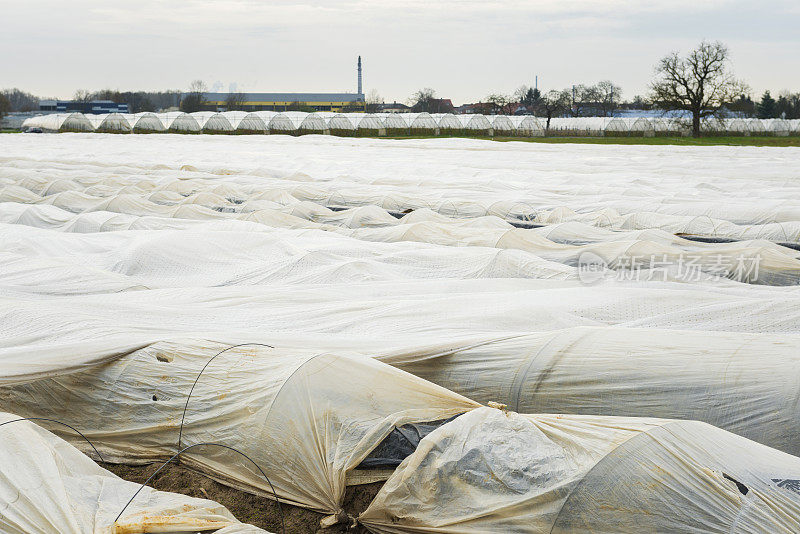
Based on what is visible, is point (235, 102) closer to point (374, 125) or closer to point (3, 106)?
point (3, 106)

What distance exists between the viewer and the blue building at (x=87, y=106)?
87.9 metres

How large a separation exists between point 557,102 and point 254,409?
65.5 m

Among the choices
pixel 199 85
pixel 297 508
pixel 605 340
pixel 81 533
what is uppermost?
pixel 199 85

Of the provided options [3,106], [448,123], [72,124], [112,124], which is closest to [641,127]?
[448,123]

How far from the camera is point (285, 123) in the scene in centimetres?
5509

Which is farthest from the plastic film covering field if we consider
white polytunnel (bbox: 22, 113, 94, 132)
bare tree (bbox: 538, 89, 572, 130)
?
bare tree (bbox: 538, 89, 572, 130)

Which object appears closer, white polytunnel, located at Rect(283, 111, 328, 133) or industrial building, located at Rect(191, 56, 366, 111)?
white polytunnel, located at Rect(283, 111, 328, 133)

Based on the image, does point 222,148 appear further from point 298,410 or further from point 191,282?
point 298,410

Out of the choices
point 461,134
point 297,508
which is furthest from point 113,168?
point 461,134

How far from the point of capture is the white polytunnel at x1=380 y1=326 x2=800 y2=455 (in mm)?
5242

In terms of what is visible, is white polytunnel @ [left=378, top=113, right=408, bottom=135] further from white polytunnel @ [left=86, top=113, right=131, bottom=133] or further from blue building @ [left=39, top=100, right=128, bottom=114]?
blue building @ [left=39, top=100, right=128, bottom=114]

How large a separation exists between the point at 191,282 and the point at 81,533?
6896mm

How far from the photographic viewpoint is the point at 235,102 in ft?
278

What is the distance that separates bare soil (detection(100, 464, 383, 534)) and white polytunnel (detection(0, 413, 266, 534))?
83 cm
